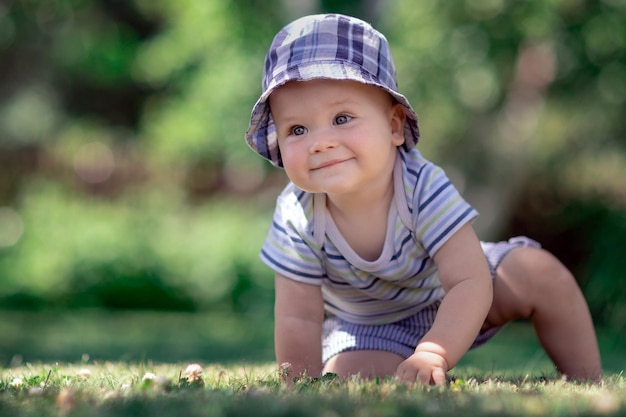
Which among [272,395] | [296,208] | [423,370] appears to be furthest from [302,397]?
[296,208]

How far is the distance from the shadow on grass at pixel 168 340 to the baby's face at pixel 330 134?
6.75 feet

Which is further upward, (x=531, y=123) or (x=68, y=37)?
(x=68, y=37)

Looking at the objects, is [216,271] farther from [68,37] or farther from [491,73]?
[68,37]

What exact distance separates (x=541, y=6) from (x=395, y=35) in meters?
1.35

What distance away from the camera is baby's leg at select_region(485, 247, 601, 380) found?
3279 millimetres

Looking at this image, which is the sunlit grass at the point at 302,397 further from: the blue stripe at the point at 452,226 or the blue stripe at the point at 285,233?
the blue stripe at the point at 285,233

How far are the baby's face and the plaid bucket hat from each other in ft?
0.18

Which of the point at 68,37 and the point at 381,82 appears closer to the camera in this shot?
the point at 381,82

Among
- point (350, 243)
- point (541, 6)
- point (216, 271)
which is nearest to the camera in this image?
point (350, 243)

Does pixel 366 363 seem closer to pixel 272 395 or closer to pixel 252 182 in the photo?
pixel 272 395

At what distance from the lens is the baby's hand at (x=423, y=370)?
8.59ft

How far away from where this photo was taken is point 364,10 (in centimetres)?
874

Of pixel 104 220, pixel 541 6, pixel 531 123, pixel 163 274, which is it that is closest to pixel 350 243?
pixel 541 6

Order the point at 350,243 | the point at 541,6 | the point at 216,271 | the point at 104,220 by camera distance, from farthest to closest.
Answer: the point at 104,220 → the point at 216,271 → the point at 541,6 → the point at 350,243
